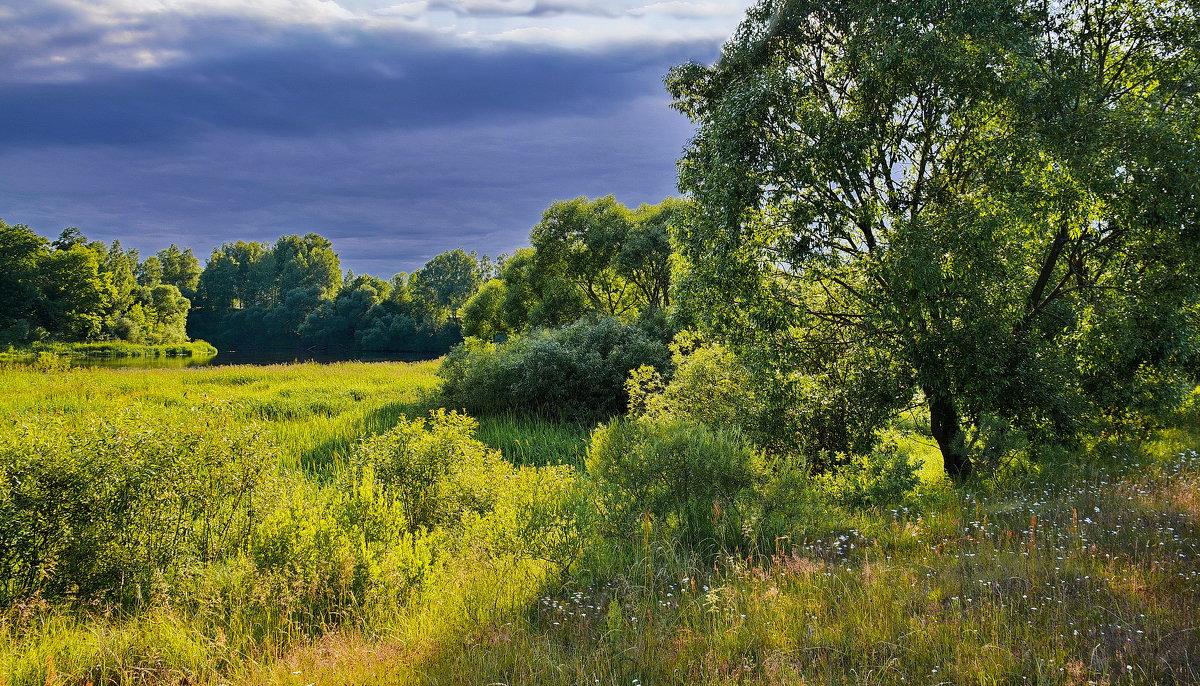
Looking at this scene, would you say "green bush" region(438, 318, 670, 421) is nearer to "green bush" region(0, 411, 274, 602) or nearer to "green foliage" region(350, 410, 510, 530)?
"green foliage" region(350, 410, 510, 530)

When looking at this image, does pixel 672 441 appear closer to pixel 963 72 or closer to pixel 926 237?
pixel 926 237

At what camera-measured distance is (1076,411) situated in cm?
1019

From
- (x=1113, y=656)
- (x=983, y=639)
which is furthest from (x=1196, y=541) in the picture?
(x=983, y=639)

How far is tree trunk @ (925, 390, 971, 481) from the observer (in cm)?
1082

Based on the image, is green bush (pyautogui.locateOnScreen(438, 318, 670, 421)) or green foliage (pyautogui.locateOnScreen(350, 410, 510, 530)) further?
green bush (pyautogui.locateOnScreen(438, 318, 670, 421))

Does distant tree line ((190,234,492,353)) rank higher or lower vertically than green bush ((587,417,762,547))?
higher

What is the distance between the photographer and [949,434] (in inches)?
476

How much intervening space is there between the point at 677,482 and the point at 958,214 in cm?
666

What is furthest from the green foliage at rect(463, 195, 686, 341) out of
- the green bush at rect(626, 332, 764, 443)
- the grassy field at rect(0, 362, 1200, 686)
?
the grassy field at rect(0, 362, 1200, 686)

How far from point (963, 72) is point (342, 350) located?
9731cm

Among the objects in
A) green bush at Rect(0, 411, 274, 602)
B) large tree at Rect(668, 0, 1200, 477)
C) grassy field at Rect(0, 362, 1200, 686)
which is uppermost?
large tree at Rect(668, 0, 1200, 477)

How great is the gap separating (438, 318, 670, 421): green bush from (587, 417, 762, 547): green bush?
42.2 ft

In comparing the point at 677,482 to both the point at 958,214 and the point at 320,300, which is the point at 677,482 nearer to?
the point at 958,214

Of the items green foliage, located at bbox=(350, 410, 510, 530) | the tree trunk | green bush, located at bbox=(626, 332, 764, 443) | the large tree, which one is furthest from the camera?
green bush, located at bbox=(626, 332, 764, 443)
